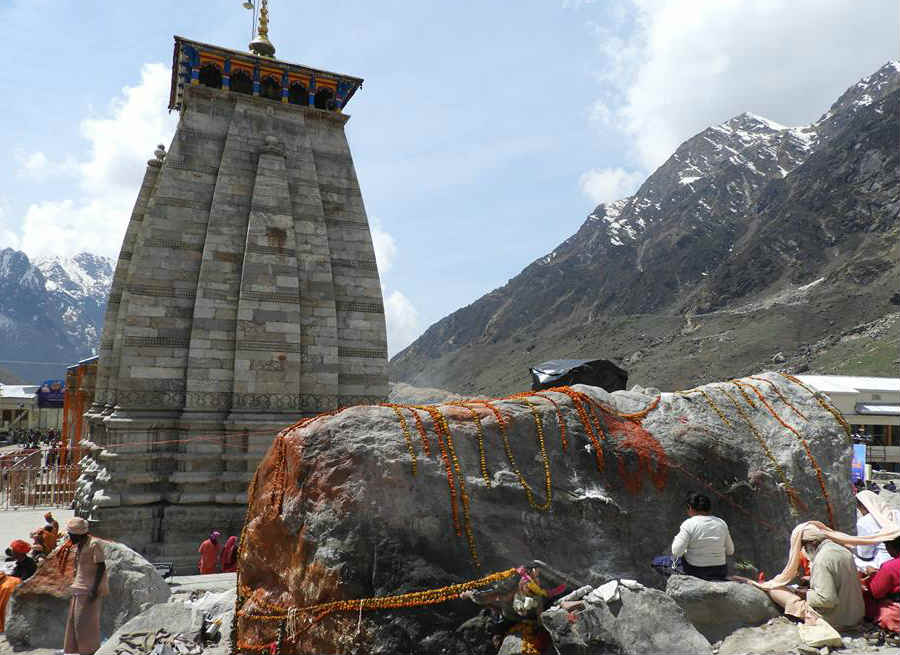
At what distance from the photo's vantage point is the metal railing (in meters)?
20.3

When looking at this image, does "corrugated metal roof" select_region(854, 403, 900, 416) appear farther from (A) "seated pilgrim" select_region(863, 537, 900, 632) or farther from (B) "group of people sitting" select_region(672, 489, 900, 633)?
(A) "seated pilgrim" select_region(863, 537, 900, 632)

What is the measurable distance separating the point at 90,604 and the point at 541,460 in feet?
16.7

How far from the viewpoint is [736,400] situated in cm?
822

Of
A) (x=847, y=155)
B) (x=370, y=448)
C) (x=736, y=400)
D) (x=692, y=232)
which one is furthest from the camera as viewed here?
(x=692, y=232)

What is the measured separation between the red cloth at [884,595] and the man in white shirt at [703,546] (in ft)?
4.11

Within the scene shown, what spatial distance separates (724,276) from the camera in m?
109

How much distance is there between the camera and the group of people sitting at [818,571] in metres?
5.96

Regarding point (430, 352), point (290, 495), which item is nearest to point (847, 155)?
point (430, 352)

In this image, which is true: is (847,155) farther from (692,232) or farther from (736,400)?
(736,400)

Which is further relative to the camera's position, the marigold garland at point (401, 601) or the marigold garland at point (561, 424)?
the marigold garland at point (561, 424)

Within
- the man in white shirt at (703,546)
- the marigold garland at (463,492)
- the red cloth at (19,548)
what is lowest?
the red cloth at (19,548)

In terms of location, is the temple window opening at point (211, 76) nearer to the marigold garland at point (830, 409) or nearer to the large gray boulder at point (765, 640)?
the marigold garland at point (830, 409)

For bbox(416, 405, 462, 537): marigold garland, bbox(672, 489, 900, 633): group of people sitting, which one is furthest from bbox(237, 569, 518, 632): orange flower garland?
bbox(672, 489, 900, 633): group of people sitting

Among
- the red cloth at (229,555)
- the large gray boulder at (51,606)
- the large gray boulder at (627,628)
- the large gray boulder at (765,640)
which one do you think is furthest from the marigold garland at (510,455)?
the red cloth at (229,555)
